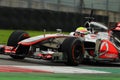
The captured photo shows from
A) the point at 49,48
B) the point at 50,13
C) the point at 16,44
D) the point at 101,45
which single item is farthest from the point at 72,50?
the point at 50,13

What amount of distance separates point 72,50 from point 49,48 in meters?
0.93

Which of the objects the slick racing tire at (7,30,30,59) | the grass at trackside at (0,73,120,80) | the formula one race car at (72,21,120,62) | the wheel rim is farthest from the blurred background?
the grass at trackside at (0,73,120,80)

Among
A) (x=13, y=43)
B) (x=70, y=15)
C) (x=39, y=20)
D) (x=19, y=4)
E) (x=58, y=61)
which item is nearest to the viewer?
(x=58, y=61)

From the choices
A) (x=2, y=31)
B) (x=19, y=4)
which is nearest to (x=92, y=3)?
(x=19, y=4)

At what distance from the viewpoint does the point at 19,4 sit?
28.8 meters


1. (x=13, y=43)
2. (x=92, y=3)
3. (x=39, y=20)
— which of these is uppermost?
(x=92, y=3)

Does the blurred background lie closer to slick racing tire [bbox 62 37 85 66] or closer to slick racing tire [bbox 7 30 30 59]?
slick racing tire [bbox 7 30 30 59]

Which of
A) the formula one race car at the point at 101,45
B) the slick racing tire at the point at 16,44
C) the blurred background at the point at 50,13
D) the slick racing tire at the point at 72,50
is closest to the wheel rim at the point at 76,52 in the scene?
the slick racing tire at the point at 72,50

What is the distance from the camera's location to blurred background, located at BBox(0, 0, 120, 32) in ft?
76.3

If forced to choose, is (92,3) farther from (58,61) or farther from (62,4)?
(58,61)

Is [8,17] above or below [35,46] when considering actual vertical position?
above

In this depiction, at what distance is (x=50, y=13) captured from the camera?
25250 mm

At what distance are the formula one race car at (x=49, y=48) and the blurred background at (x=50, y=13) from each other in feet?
21.0

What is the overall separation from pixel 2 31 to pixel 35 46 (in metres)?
11.4
